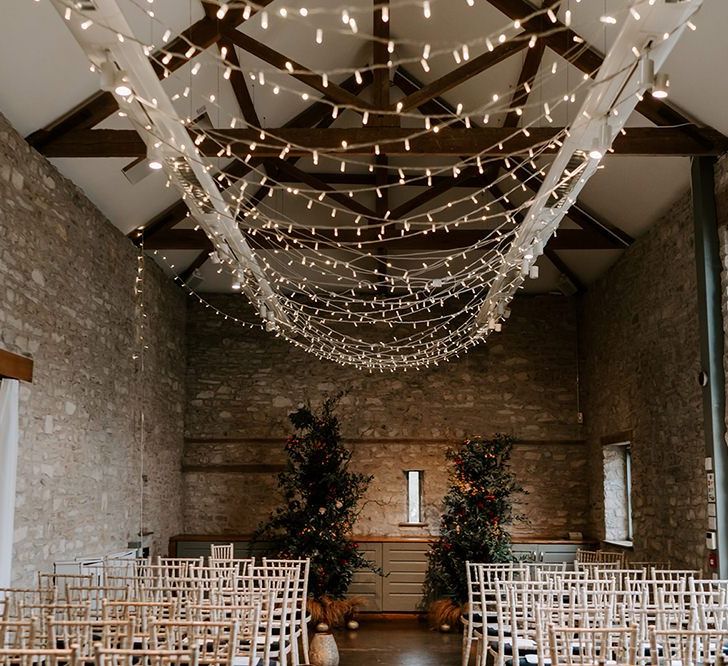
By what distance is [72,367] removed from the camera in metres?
8.56

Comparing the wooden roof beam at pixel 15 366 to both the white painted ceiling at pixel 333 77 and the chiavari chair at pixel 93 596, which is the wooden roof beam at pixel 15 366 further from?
the white painted ceiling at pixel 333 77

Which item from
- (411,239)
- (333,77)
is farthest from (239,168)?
(411,239)

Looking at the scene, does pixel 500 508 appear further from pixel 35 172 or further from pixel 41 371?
pixel 35 172

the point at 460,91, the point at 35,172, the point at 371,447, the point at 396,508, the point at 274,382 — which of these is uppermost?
the point at 460,91

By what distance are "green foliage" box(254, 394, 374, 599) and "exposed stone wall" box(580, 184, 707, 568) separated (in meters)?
3.06

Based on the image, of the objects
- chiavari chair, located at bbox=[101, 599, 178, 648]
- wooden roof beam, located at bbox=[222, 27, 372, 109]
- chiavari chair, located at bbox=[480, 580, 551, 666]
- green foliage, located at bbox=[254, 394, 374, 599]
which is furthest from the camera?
green foliage, located at bbox=[254, 394, 374, 599]

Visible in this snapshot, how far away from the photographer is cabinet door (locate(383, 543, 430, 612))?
11.9 metres

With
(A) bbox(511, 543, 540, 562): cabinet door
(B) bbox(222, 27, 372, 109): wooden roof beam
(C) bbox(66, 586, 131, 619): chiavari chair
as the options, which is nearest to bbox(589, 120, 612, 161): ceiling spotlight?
(B) bbox(222, 27, 372, 109): wooden roof beam

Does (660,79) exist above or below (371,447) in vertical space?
above

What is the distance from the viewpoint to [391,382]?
13047 millimetres

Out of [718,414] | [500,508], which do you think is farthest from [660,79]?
[500,508]

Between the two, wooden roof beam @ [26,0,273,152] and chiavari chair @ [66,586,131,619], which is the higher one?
wooden roof beam @ [26,0,273,152]

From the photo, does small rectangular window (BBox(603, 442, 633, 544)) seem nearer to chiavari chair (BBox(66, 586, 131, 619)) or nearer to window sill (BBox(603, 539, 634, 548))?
window sill (BBox(603, 539, 634, 548))

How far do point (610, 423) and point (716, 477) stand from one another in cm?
403
